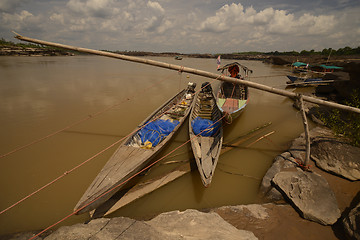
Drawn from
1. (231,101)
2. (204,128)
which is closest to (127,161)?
(204,128)

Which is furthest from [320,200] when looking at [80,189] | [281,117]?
[281,117]

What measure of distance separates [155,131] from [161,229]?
170 inches

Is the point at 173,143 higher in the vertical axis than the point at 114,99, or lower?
lower

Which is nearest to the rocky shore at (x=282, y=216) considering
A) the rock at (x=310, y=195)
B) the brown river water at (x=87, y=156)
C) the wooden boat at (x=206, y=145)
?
the rock at (x=310, y=195)

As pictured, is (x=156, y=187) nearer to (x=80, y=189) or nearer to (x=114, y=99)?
(x=80, y=189)

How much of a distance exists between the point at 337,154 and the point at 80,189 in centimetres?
980

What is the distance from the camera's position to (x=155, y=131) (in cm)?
719

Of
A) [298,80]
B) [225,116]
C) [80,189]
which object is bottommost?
[80,189]

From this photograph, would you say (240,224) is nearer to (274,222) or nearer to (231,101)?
(274,222)

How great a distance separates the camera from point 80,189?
5.35 metres

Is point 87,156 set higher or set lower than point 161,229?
lower

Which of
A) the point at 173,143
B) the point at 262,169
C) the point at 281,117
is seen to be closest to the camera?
the point at 262,169

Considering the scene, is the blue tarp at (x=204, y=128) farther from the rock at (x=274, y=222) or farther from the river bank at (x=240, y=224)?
the rock at (x=274, y=222)

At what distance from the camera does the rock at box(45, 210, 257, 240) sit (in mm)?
3078
